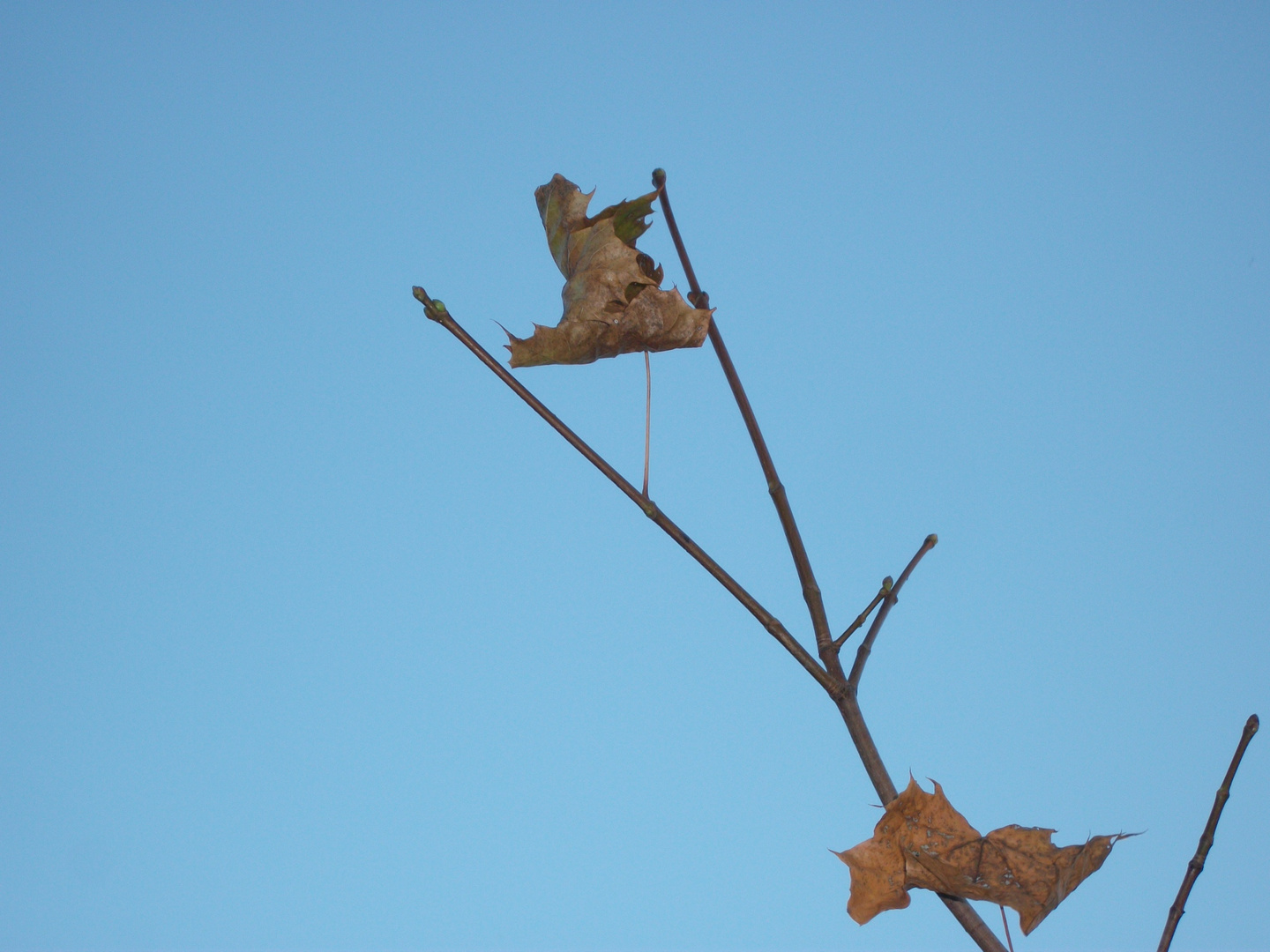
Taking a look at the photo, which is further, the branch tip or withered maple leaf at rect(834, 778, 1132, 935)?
the branch tip

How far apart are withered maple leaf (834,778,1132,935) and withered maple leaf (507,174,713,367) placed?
549 mm

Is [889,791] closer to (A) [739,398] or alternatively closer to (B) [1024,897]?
(B) [1024,897]

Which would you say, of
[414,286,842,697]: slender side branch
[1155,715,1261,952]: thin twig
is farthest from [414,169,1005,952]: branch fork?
[1155,715,1261,952]: thin twig

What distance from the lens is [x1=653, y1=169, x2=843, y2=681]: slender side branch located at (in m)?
0.98

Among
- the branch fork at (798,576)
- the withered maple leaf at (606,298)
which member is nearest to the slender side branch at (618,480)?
the branch fork at (798,576)

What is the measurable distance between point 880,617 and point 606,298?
0.48 metres

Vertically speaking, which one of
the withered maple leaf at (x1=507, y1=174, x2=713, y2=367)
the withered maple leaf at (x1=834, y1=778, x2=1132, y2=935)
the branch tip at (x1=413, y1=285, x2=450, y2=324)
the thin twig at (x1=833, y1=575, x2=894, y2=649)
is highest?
the withered maple leaf at (x1=507, y1=174, x2=713, y2=367)

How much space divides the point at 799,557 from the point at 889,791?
25cm

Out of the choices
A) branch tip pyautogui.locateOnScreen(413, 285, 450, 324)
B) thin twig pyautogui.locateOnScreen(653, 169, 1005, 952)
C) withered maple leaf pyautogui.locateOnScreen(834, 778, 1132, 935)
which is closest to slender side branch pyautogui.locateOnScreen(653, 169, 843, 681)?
thin twig pyautogui.locateOnScreen(653, 169, 1005, 952)

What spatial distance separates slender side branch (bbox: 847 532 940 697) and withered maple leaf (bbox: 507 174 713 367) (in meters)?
0.37

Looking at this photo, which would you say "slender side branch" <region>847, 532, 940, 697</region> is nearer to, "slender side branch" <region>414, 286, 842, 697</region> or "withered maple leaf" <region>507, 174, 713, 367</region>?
"slender side branch" <region>414, 286, 842, 697</region>

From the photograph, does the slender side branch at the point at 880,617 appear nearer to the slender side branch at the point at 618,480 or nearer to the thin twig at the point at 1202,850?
the slender side branch at the point at 618,480

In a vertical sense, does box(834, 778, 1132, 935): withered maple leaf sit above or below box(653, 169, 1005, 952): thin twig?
below

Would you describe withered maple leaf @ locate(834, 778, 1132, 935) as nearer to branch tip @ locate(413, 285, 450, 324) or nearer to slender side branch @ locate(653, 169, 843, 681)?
slender side branch @ locate(653, 169, 843, 681)
